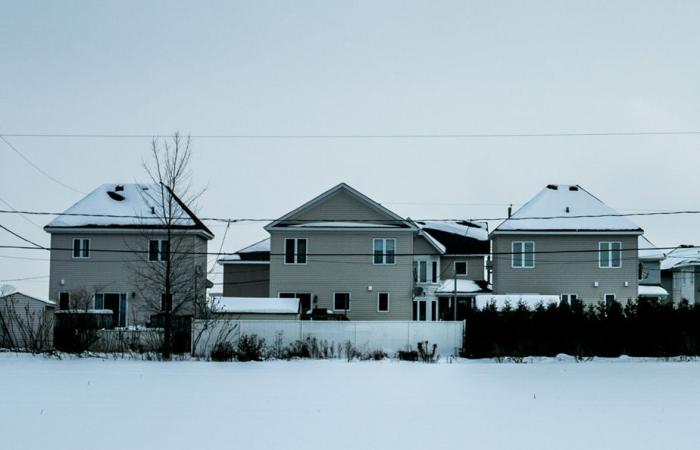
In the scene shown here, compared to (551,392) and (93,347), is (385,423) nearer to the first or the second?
(551,392)

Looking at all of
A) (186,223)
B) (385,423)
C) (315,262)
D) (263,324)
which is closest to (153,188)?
(186,223)

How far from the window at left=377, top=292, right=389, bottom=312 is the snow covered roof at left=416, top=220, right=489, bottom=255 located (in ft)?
45.8

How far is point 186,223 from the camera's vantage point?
45875 mm

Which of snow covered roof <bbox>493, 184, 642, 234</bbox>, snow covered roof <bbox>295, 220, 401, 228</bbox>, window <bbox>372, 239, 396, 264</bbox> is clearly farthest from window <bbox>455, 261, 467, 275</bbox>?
snow covered roof <bbox>295, 220, 401, 228</bbox>

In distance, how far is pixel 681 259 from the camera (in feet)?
243

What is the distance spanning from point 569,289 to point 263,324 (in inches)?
811

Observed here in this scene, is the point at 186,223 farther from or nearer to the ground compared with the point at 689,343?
farther from the ground

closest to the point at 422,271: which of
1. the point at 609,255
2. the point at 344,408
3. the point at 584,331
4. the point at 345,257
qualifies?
the point at 345,257

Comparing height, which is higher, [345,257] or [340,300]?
[345,257]

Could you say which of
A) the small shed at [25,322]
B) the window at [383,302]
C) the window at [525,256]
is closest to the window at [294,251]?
the window at [383,302]

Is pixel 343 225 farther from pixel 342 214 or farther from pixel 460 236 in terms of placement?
pixel 460 236

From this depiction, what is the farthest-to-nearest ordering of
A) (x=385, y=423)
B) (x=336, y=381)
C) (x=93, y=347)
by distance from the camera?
1. (x=93, y=347)
2. (x=336, y=381)
3. (x=385, y=423)

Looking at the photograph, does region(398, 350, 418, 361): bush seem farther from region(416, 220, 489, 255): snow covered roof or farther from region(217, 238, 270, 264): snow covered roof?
region(416, 220, 489, 255): snow covered roof

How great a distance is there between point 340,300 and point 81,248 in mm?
13823
